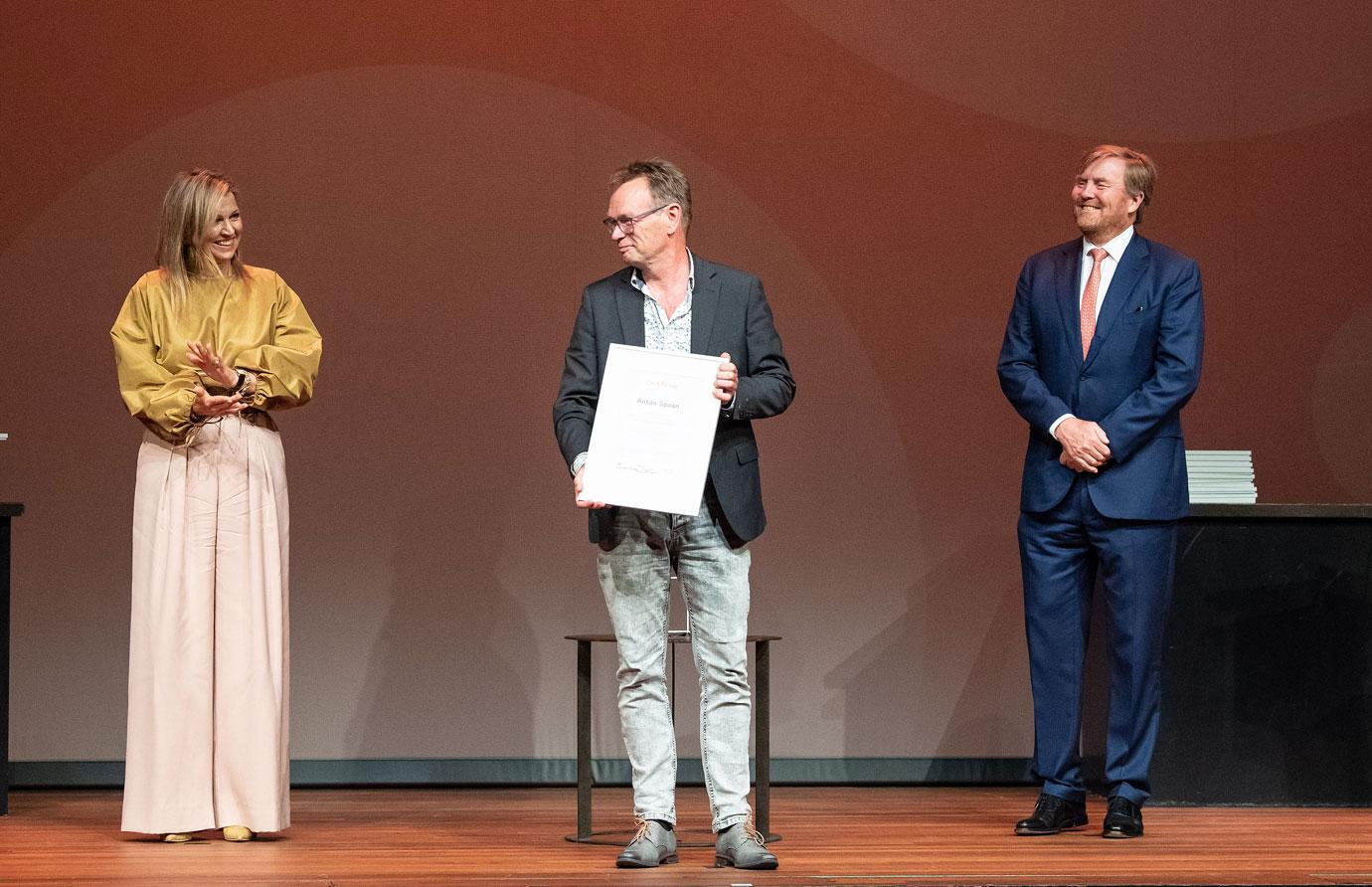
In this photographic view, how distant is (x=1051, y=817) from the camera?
4137 millimetres

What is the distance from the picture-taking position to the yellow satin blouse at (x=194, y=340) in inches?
157

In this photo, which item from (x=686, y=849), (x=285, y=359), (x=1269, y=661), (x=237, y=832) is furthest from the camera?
(x=1269, y=661)

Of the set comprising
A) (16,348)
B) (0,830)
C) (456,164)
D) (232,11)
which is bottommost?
(0,830)

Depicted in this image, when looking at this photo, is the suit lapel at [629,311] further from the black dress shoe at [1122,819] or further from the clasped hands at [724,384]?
the black dress shoe at [1122,819]

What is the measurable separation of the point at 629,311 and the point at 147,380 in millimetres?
1244

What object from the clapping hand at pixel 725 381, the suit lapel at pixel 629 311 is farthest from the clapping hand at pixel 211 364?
the clapping hand at pixel 725 381

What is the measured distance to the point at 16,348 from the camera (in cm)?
522

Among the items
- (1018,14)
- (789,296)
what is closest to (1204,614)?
(789,296)

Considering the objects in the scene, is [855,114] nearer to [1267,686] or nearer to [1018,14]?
[1018,14]

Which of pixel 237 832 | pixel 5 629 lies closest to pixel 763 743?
pixel 237 832

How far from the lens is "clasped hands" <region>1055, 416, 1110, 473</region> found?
4.10 metres

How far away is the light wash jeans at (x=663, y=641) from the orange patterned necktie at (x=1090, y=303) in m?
1.19

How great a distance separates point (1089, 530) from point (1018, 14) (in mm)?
2138

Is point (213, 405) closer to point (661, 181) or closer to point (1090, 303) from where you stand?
point (661, 181)
